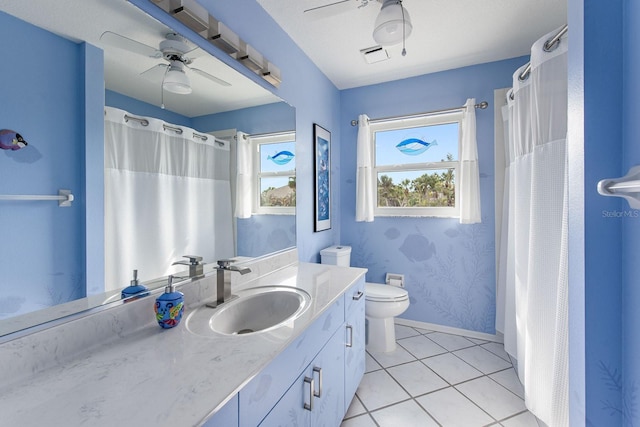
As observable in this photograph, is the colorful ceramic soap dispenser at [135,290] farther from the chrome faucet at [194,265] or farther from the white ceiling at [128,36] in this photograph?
the white ceiling at [128,36]

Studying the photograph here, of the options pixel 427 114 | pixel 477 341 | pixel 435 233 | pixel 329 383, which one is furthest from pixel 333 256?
pixel 427 114

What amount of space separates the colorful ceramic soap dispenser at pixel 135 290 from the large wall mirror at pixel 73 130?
1.0 inches

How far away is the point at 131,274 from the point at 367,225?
2.15 m

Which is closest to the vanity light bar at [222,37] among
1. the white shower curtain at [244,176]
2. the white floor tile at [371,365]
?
the white shower curtain at [244,176]

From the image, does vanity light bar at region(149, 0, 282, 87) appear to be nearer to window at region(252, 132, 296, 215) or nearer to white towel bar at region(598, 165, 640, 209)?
window at region(252, 132, 296, 215)

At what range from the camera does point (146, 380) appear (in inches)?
25.5

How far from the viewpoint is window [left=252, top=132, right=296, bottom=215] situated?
1.68 m

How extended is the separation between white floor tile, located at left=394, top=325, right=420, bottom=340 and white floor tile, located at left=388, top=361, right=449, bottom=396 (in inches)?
17.0

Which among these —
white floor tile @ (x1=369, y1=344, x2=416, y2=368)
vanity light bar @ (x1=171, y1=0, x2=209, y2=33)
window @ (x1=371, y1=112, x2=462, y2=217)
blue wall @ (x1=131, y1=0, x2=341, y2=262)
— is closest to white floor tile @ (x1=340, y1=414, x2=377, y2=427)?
white floor tile @ (x1=369, y1=344, x2=416, y2=368)

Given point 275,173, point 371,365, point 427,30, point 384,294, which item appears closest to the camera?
point 275,173

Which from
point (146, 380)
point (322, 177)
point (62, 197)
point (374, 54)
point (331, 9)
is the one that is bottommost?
point (146, 380)

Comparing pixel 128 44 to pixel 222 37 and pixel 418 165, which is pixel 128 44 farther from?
pixel 418 165

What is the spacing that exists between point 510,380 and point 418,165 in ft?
5.95

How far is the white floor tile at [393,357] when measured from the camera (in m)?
2.04
